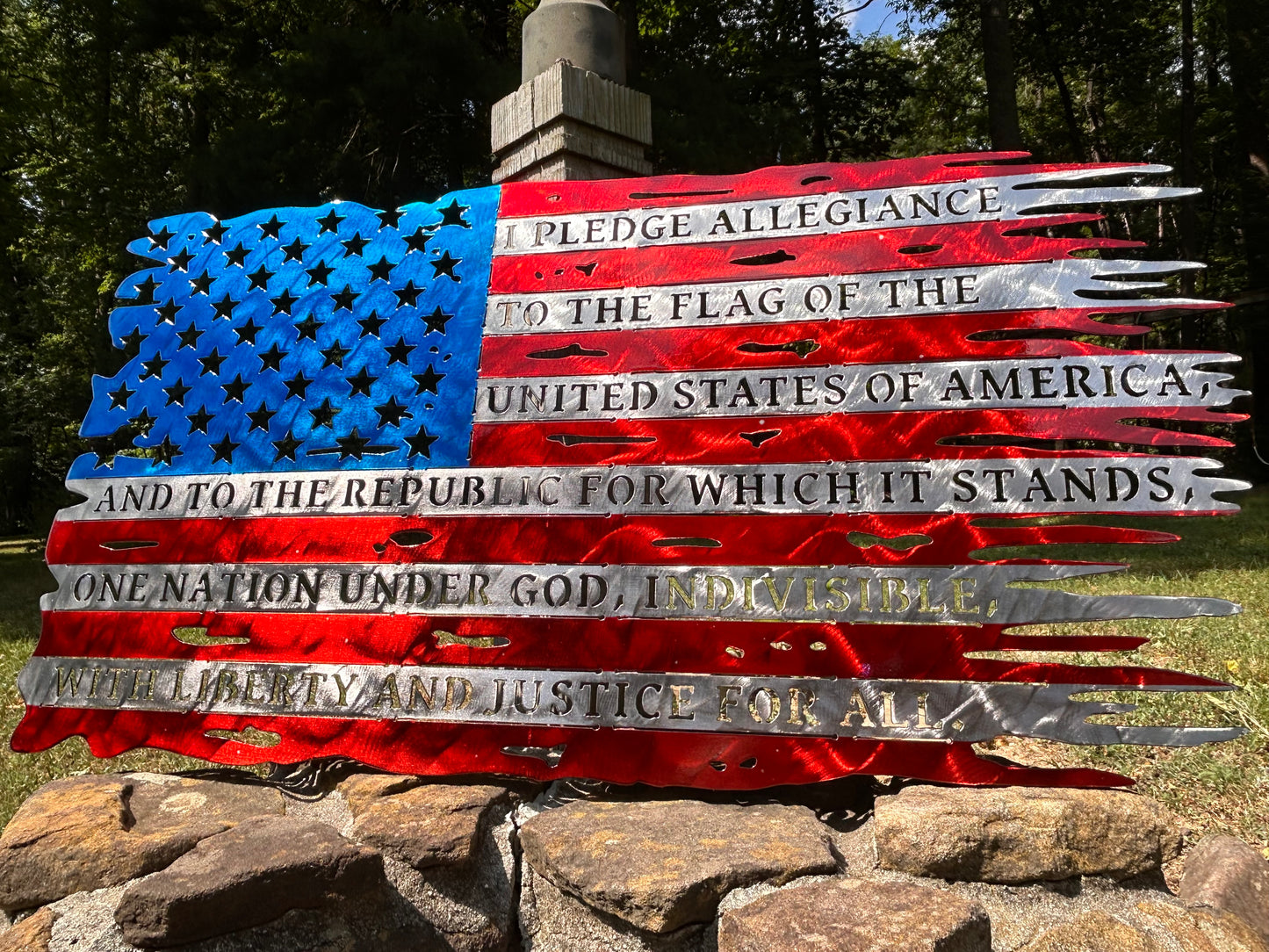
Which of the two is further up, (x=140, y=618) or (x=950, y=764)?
(x=140, y=618)

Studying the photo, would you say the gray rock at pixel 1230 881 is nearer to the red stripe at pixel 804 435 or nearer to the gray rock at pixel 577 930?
the red stripe at pixel 804 435

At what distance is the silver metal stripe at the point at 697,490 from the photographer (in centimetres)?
229

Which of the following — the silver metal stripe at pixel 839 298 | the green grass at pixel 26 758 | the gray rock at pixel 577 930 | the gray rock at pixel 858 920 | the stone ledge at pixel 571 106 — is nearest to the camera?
the gray rock at pixel 858 920

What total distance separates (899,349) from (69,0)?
16121 millimetres

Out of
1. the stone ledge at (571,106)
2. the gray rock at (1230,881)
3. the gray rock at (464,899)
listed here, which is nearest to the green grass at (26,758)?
the gray rock at (464,899)

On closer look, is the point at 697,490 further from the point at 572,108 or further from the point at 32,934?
the point at 32,934

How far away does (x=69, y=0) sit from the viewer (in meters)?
13.6

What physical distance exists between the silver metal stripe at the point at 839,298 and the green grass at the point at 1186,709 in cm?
141

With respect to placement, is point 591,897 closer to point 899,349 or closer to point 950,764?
point 950,764

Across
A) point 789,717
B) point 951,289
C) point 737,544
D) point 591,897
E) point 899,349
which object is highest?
point 951,289

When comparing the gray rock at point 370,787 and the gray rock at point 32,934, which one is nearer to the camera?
the gray rock at point 32,934

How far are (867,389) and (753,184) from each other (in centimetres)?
80

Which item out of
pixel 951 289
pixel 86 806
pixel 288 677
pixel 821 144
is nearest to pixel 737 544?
pixel 951 289

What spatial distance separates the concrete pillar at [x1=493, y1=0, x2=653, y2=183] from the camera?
10.4ft
